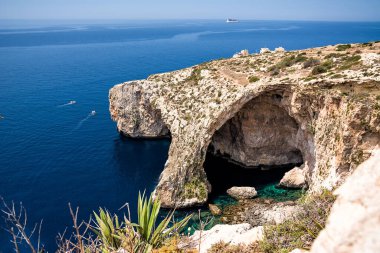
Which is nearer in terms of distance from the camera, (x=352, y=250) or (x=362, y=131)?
(x=352, y=250)

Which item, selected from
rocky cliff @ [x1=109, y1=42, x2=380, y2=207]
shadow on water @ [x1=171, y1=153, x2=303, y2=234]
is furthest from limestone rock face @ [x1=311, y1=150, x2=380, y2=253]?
shadow on water @ [x1=171, y1=153, x2=303, y2=234]

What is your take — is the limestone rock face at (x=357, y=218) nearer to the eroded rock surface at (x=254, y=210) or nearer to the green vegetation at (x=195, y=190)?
the eroded rock surface at (x=254, y=210)

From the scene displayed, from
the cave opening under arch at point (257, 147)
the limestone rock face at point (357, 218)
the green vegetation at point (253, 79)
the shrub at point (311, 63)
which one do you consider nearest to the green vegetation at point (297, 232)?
the limestone rock face at point (357, 218)

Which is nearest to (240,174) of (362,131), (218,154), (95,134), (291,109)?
(218,154)

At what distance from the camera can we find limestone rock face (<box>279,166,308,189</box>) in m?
36.8

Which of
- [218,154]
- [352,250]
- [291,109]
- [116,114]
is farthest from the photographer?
[116,114]

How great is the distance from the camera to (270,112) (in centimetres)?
4034

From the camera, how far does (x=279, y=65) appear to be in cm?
3966

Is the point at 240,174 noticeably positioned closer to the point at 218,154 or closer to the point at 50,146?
the point at 218,154

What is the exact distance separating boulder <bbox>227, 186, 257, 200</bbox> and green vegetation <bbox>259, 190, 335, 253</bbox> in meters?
21.4

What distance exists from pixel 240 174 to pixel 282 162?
20.2ft

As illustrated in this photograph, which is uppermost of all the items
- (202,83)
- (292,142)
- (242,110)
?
(202,83)

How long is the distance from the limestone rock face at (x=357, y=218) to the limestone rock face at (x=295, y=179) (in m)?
33.8

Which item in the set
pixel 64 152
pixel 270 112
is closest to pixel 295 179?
pixel 270 112
